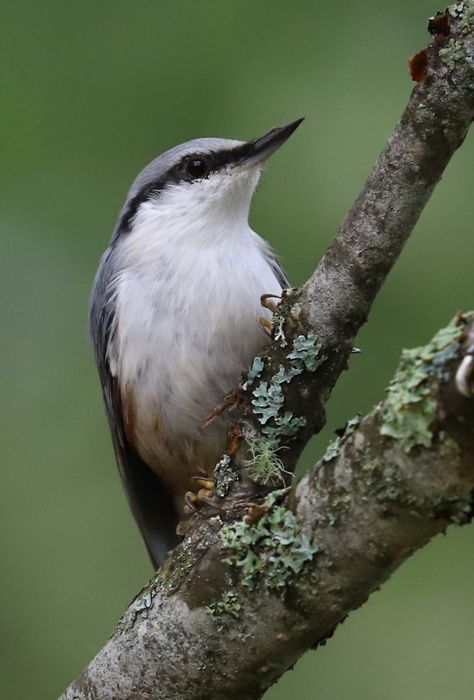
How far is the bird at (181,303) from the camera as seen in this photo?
3.11m

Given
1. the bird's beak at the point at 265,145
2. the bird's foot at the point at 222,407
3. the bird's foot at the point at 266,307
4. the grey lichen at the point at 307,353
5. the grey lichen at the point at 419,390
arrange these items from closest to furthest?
1. the grey lichen at the point at 419,390
2. the grey lichen at the point at 307,353
3. the bird's foot at the point at 222,407
4. the bird's foot at the point at 266,307
5. the bird's beak at the point at 265,145

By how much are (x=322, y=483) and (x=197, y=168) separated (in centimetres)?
177

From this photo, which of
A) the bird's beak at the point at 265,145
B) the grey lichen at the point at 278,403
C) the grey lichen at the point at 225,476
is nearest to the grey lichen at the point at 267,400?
the grey lichen at the point at 278,403

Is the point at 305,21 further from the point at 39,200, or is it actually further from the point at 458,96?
the point at 458,96

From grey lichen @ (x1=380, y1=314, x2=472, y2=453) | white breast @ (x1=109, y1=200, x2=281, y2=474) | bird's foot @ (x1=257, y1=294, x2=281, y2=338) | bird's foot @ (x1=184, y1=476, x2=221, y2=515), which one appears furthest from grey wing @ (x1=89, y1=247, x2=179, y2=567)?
grey lichen @ (x1=380, y1=314, x2=472, y2=453)

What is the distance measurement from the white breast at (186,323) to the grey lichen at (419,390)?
136 centimetres

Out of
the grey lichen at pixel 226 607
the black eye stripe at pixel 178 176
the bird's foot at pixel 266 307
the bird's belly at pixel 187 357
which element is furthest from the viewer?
the black eye stripe at pixel 178 176

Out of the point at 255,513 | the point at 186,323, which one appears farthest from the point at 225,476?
the point at 186,323

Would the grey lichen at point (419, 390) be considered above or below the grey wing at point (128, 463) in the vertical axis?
below

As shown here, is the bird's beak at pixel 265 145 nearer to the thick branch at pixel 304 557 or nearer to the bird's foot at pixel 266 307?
the bird's foot at pixel 266 307

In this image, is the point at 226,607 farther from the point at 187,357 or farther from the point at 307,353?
the point at 187,357

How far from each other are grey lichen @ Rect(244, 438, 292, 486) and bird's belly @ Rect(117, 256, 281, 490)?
2.09ft

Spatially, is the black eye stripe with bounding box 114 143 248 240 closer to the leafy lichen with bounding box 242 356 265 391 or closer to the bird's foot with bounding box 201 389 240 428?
the bird's foot with bounding box 201 389 240 428

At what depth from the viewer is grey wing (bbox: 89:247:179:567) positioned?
3.48 m
